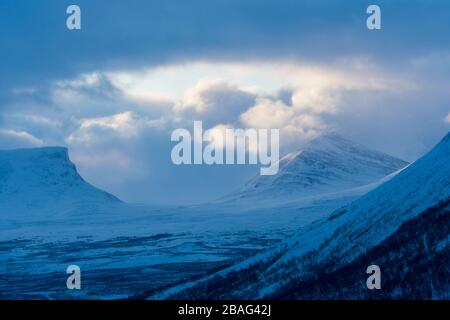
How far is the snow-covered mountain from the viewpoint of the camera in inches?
2965

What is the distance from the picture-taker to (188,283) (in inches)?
3378

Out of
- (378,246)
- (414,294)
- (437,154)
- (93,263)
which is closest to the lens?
(414,294)

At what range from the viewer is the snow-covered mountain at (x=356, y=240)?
75312 millimetres

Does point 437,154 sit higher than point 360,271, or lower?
higher

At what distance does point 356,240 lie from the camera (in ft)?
269

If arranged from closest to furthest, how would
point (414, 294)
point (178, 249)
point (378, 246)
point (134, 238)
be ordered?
point (414, 294) → point (378, 246) → point (178, 249) → point (134, 238)
